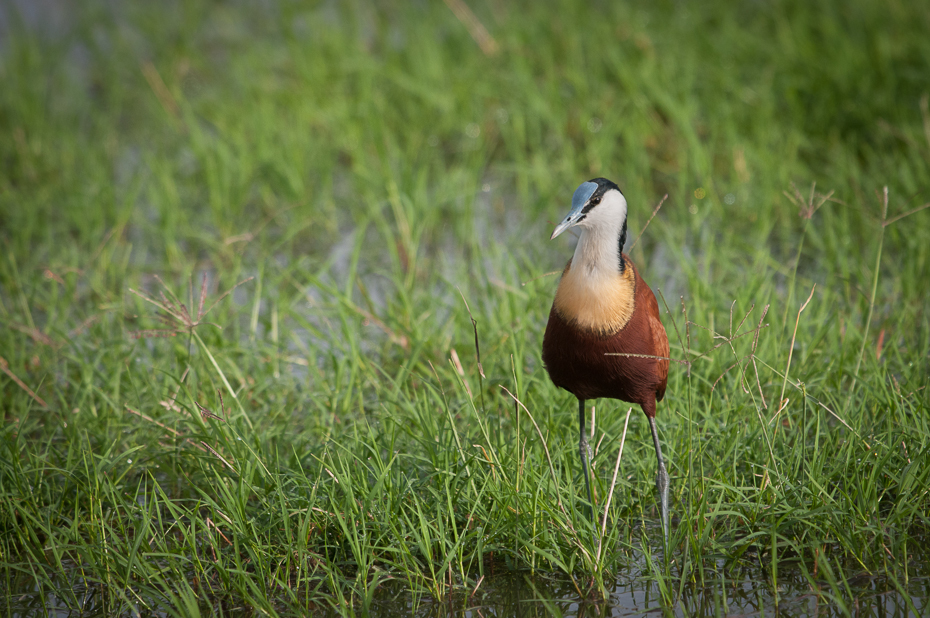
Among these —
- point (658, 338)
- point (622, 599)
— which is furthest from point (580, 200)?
point (622, 599)

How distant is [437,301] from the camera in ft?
13.4

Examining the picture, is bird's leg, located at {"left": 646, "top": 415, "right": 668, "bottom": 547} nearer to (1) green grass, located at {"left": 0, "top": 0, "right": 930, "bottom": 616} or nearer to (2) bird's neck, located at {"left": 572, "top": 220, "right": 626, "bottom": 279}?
(1) green grass, located at {"left": 0, "top": 0, "right": 930, "bottom": 616}

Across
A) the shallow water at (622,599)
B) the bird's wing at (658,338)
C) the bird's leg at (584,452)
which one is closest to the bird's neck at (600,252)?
the bird's wing at (658,338)

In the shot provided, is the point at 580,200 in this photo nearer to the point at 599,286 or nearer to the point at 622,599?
the point at 599,286

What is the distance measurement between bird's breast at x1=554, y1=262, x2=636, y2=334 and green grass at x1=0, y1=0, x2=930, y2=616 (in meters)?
0.18

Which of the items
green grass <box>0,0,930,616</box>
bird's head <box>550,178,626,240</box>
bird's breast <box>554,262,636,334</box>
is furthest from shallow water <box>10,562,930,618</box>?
bird's head <box>550,178,626,240</box>

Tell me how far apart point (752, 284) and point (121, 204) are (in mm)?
3840

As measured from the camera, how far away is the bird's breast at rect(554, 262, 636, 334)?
2.49 m

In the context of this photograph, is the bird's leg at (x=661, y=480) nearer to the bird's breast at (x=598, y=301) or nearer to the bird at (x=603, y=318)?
the bird at (x=603, y=318)

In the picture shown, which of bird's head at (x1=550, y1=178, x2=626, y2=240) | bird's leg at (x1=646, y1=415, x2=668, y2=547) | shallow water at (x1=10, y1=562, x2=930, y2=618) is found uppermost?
bird's head at (x1=550, y1=178, x2=626, y2=240)

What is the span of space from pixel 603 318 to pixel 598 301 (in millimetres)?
52

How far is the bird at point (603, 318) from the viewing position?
2.48m

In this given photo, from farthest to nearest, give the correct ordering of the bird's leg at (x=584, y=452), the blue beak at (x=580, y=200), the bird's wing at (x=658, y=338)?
the bird's leg at (x=584, y=452) < the bird's wing at (x=658, y=338) < the blue beak at (x=580, y=200)

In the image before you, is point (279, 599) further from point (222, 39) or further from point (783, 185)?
point (222, 39)
